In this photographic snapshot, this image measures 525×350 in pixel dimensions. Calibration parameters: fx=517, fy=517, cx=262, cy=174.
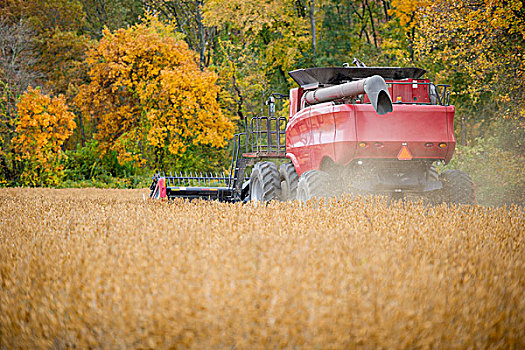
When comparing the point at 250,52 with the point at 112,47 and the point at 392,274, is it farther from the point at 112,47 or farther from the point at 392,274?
the point at 392,274

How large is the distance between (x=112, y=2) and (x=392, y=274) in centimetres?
3283

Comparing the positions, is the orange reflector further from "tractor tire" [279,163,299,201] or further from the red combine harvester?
"tractor tire" [279,163,299,201]

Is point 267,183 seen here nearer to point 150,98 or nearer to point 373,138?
point 373,138

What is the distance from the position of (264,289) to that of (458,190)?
6074 mm

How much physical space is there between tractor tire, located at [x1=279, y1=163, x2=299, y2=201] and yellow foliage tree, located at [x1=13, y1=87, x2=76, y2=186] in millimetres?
14262

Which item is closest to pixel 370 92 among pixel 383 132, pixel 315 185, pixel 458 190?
pixel 383 132

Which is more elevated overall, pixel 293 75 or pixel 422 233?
pixel 293 75

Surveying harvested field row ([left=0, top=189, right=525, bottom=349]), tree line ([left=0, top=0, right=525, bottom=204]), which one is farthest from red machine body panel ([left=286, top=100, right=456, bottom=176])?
tree line ([left=0, top=0, right=525, bottom=204])

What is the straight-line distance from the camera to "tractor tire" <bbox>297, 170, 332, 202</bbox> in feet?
24.3

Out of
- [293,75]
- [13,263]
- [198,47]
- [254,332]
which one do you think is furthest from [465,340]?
[198,47]

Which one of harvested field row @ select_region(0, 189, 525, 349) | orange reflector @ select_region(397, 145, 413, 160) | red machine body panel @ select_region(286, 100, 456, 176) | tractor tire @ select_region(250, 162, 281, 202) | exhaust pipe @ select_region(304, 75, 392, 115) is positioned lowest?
harvested field row @ select_region(0, 189, 525, 349)

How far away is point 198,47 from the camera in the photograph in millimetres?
29453

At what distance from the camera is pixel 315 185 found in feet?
24.4

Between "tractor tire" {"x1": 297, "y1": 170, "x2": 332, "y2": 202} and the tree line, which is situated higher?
the tree line
